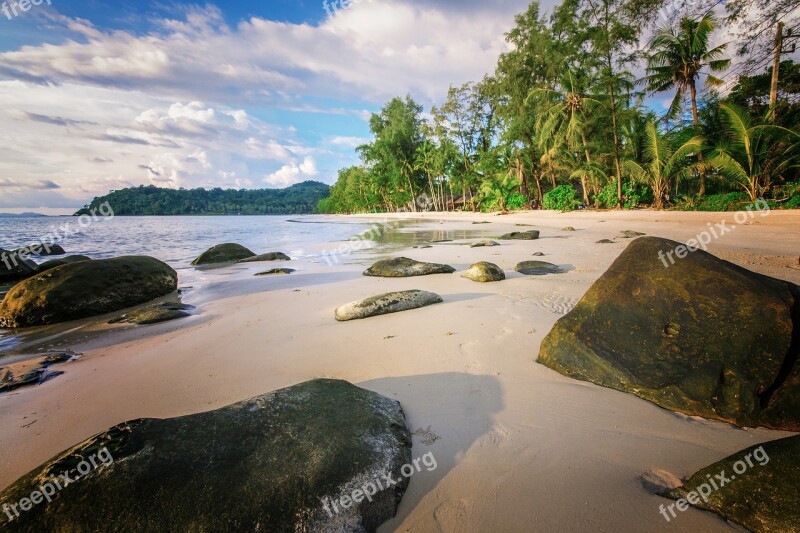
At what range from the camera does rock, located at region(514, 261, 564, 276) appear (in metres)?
6.52

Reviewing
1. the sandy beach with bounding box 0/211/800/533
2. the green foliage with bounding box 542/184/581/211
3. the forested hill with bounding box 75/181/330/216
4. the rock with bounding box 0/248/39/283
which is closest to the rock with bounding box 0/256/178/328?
the sandy beach with bounding box 0/211/800/533

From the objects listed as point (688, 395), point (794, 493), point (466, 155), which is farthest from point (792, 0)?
point (466, 155)

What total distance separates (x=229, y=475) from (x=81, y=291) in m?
6.60

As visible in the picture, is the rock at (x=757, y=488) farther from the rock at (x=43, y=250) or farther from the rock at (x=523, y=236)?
the rock at (x=43, y=250)

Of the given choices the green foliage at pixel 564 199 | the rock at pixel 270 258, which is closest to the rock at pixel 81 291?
the rock at pixel 270 258

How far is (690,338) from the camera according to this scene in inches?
94.0

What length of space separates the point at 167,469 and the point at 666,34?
28.5m

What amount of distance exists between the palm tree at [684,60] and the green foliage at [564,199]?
24.1 feet

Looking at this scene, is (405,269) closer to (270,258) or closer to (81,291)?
(81,291)

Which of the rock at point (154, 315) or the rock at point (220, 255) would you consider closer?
the rock at point (154, 315)

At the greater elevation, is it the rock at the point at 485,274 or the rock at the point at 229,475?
the rock at the point at 229,475

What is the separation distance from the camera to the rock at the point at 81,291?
5520 mm

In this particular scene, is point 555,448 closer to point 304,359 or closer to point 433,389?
point 433,389

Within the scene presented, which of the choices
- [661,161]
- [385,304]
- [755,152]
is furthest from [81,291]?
[661,161]
